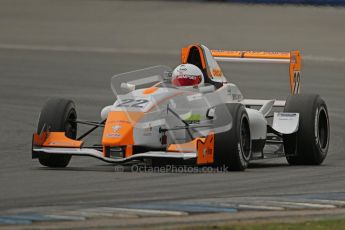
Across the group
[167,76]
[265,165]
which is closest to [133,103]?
[167,76]

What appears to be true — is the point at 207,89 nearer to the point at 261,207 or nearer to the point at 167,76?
the point at 167,76

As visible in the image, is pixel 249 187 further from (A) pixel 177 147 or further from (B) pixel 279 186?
(A) pixel 177 147

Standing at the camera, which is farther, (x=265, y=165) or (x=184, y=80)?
(x=265, y=165)

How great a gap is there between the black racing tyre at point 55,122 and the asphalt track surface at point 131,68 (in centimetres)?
16

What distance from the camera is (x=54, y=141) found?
1337 centimetres

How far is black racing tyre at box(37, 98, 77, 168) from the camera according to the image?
44.5ft

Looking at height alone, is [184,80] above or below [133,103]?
above

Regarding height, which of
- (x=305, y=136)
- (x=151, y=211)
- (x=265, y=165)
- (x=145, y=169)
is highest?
(x=151, y=211)

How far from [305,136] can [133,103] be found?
2.30 metres

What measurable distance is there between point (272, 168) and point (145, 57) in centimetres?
1664

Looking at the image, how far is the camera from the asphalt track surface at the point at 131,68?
38.1 ft

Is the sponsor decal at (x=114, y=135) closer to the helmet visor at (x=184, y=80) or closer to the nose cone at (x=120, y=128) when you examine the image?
Result: the nose cone at (x=120, y=128)

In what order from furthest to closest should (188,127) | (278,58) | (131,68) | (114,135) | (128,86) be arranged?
(131,68)
(278,58)
(128,86)
(188,127)
(114,135)

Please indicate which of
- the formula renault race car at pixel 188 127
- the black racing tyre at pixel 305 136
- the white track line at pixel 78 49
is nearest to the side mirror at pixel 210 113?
the formula renault race car at pixel 188 127
